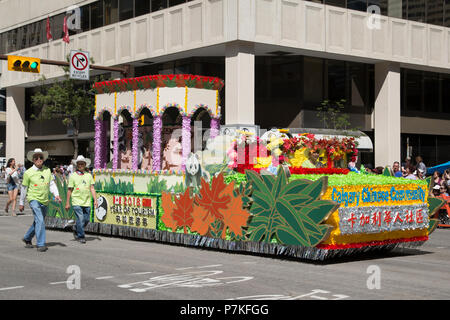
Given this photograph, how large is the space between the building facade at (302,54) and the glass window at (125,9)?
0.22 feet

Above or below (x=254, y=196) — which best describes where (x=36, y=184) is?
above

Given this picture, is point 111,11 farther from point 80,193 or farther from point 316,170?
point 316,170

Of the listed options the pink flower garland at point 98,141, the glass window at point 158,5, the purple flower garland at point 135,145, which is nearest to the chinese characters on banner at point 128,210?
the purple flower garland at point 135,145

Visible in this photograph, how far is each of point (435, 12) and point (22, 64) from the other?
21979mm

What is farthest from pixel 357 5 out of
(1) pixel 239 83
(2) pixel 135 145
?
(2) pixel 135 145

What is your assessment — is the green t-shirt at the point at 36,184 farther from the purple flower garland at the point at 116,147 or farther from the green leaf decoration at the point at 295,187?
the green leaf decoration at the point at 295,187

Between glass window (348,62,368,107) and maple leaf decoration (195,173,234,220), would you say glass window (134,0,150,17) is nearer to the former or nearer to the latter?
glass window (348,62,368,107)

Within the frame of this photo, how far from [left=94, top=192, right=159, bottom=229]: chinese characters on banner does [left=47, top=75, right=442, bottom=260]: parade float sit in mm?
22

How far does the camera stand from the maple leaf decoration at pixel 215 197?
11367 millimetres

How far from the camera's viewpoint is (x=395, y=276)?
8.99m

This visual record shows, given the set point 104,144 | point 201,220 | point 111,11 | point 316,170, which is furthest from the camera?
point 111,11

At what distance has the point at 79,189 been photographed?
1305cm

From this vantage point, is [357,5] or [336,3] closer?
[336,3]

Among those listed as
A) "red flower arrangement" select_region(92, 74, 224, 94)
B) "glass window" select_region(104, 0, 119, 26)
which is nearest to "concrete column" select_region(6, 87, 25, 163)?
"glass window" select_region(104, 0, 119, 26)
